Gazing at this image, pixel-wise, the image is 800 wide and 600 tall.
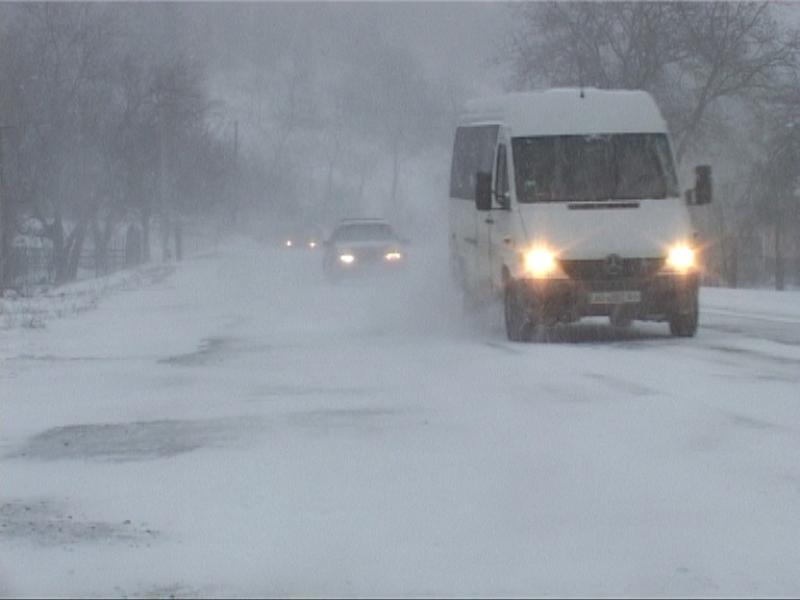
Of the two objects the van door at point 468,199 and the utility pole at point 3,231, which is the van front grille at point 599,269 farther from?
the utility pole at point 3,231

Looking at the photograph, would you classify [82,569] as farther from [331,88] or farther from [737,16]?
[331,88]

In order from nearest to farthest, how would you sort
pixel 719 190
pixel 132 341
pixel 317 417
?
pixel 317 417, pixel 132 341, pixel 719 190

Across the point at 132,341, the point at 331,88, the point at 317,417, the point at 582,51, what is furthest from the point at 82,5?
the point at 331,88

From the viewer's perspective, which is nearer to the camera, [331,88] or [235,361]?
[235,361]

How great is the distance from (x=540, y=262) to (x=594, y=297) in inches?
28.3

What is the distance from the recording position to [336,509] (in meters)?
7.70

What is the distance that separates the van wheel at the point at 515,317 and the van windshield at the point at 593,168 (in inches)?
42.5

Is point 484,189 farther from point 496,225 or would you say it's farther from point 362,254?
point 362,254

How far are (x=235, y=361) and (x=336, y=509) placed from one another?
8.63 m

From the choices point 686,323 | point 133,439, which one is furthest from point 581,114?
point 133,439

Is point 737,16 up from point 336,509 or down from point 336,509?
up

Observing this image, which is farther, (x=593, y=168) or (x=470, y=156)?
(x=470, y=156)

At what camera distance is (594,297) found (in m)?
17.7

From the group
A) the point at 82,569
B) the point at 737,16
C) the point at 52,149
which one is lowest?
the point at 82,569
